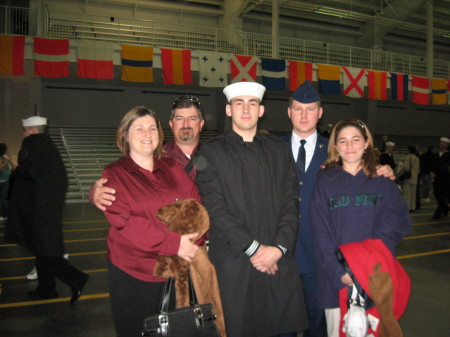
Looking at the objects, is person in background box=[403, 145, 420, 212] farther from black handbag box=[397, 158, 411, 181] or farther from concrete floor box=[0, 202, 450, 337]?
concrete floor box=[0, 202, 450, 337]

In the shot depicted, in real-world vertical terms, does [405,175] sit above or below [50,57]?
below

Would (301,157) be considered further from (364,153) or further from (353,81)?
(353,81)

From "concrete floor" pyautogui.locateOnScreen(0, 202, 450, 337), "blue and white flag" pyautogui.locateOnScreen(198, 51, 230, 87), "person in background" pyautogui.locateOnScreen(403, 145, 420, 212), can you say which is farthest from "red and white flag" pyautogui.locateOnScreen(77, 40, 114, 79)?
"person in background" pyautogui.locateOnScreen(403, 145, 420, 212)

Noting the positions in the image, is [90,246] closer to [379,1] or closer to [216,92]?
[216,92]

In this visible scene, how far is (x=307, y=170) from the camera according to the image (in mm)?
2342

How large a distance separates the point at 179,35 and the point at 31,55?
6.63 m

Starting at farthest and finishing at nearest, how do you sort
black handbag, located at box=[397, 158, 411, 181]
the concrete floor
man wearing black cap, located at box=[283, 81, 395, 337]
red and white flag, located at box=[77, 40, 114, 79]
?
red and white flag, located at box=[77, 40, 114, 79] → black handbag, located at box=[397, 158, 411, 181] → the concrete floor → man wearing black cap, located at box=[283, 81, 395, 337]

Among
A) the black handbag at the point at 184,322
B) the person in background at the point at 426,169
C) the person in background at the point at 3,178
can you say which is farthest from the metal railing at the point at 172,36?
the black handbag at the point at 184,322

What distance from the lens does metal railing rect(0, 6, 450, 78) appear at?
13914mm

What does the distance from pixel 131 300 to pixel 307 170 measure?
137 centimetres

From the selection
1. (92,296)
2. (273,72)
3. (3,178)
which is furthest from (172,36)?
(92,296)

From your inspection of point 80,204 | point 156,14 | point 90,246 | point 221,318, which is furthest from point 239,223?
point 156,14

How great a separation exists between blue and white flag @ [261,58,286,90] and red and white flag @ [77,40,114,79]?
561 cm

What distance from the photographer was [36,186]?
3455 millimetres
